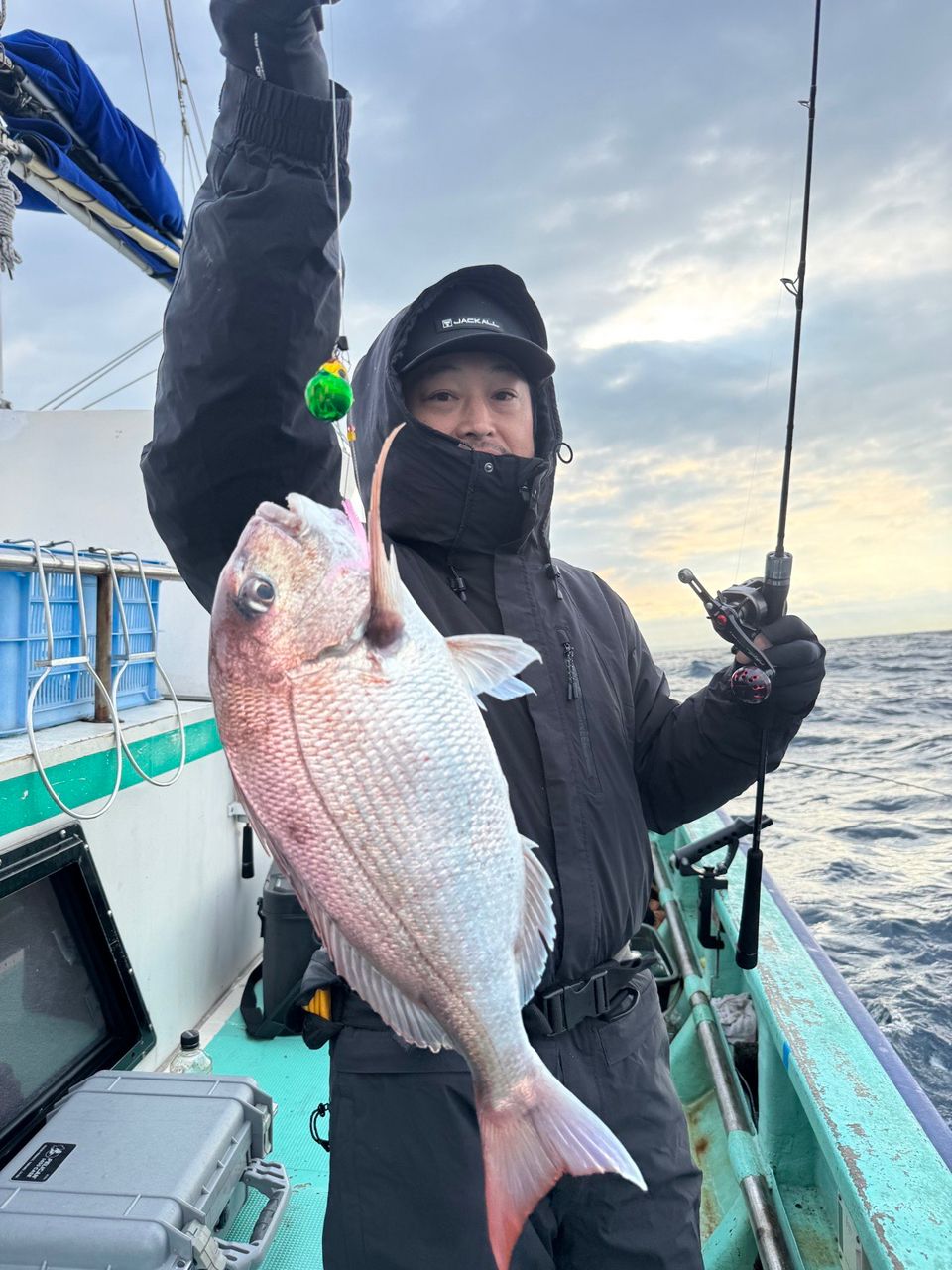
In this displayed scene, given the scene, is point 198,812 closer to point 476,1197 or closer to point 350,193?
point 476,1197

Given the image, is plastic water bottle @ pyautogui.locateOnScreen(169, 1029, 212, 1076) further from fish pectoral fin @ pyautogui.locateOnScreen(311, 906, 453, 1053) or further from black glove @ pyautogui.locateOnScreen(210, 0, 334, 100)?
black glove @ pyautogui.locateOnScreen(210, 0, 334, 100)

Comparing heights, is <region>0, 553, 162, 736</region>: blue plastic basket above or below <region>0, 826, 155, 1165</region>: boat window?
above

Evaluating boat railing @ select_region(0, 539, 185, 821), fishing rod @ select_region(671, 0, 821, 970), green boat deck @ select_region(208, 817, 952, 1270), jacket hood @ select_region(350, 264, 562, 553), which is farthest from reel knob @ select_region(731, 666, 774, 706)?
boat railing @ select_region(0, 539, 185, 821)

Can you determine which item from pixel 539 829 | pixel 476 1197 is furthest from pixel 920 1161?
pixel 539 829

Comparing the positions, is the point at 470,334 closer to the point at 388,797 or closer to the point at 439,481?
the point at 439,481

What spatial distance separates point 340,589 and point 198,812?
10.5ft

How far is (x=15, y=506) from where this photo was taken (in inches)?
223

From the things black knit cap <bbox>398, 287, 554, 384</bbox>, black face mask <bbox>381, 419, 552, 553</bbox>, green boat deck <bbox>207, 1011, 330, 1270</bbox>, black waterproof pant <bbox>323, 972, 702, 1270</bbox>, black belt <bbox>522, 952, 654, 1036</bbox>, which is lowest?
green boat deck <bbox>207, 1011, 330, 1270</bbox>

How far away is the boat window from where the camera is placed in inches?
102

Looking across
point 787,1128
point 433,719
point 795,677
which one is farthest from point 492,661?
point 787,1128

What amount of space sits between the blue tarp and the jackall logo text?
4.60m

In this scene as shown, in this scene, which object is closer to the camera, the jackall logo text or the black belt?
the black belt

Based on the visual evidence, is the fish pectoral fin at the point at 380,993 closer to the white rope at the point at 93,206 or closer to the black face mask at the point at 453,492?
the black face mask at the point at 453,492

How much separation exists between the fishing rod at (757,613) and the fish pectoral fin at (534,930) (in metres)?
0.70
